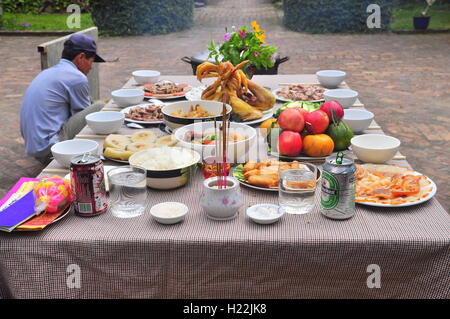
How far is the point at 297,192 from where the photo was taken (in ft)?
6.85

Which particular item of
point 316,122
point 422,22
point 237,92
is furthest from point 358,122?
point 422,22

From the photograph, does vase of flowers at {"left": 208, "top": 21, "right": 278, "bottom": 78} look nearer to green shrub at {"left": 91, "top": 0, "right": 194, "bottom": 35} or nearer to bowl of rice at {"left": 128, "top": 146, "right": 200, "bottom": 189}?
bowl of rice at {"left": 128, "top": 146, "right": 200, "bottom": 189}

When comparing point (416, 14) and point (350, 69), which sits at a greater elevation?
point (416, 14)

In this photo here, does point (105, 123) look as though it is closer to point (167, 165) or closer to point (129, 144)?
point (129, 144)

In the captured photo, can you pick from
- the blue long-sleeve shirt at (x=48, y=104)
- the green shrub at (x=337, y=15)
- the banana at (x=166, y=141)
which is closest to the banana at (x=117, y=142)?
the banana at (x=166, y=141)

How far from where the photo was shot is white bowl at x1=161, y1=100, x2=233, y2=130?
2963 millimetres

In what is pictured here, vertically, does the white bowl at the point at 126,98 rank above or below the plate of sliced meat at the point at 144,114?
above

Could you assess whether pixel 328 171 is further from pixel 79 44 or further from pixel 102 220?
pixel 79 44

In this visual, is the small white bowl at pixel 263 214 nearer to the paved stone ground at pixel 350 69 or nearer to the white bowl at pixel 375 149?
the white bowl at pixel 375 149

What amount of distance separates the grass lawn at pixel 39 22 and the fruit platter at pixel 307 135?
46.8ft

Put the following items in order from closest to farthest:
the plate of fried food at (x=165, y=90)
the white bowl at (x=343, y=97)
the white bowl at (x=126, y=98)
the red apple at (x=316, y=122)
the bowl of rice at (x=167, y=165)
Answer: the bowl of rice at (x=167, y=165)
the red apple at (x=316, y=122)
the white bowl at (x=343, y=97)
the white bowl at (x=126, y=98)
the plate of fried food at (x=165, y=90)

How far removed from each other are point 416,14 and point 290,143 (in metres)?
17.9

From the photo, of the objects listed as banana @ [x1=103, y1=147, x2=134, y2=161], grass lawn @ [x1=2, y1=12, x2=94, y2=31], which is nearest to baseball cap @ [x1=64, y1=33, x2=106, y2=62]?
banana @ [x1=103, y1=147, x2=134, y2=161]

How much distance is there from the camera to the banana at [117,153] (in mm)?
2578
